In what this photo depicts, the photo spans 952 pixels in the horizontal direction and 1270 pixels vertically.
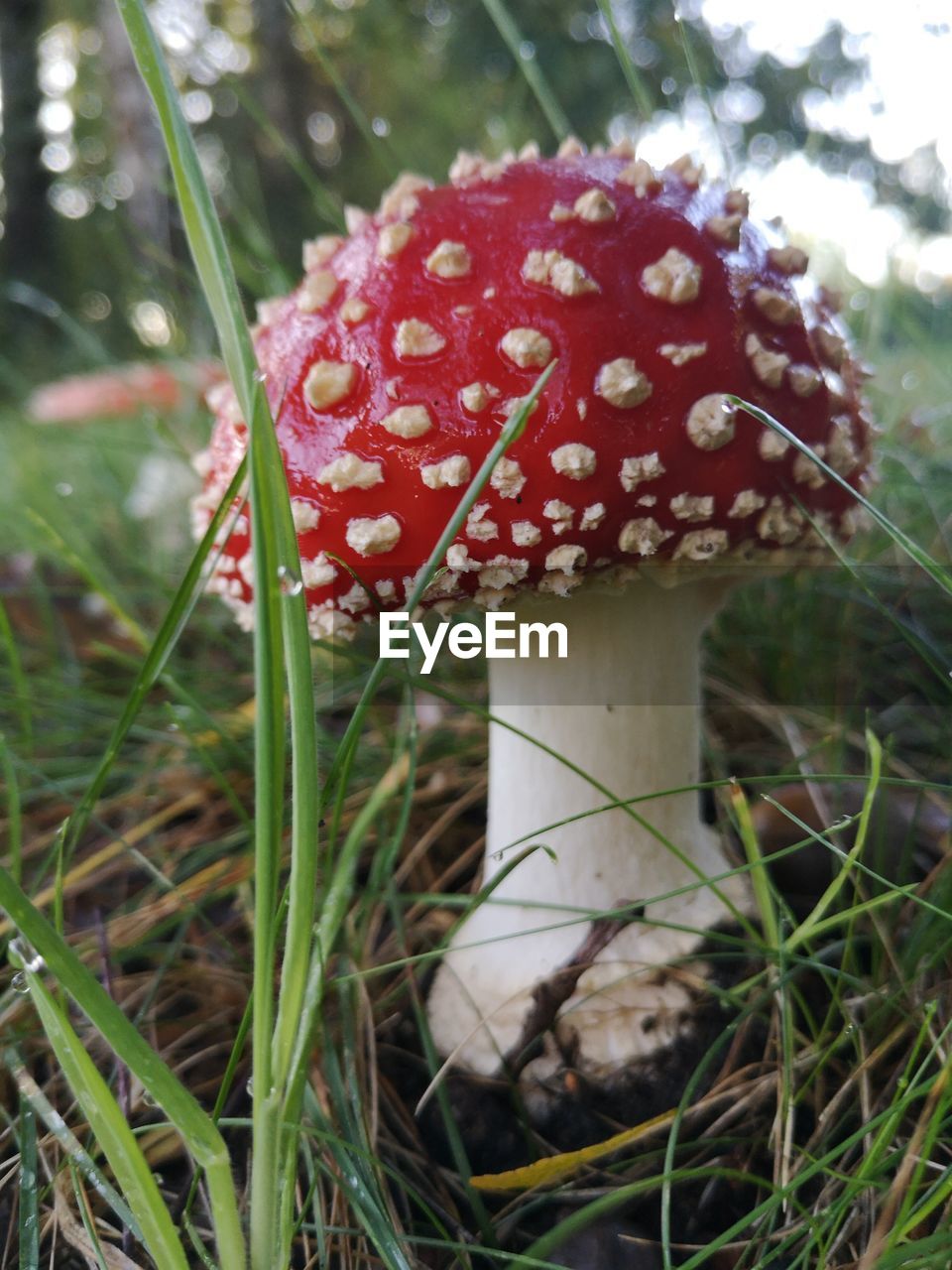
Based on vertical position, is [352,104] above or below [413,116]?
below

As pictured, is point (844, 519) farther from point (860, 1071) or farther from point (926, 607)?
point (926, 607)

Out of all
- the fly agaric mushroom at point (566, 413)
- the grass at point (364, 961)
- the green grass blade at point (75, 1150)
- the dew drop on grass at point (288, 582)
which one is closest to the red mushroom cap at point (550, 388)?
the fly agaric mushroom at point (566, 413)

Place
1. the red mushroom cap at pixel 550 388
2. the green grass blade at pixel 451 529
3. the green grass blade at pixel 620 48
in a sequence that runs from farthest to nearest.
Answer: the green grass blade at pixel 620 48 < the red mushroom cap at pixel 550 388 < the green grass blade at pixel 451 529

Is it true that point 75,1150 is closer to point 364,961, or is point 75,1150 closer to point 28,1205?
point 28,1205

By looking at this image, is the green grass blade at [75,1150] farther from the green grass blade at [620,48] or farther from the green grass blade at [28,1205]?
the green grass blade at [620,48]

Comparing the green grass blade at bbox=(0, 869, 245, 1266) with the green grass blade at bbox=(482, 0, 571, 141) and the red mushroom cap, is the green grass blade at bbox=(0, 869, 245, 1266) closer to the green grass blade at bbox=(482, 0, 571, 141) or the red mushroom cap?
the red mushroom cap

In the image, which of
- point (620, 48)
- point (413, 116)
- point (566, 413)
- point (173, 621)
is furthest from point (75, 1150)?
point (413, 116)
